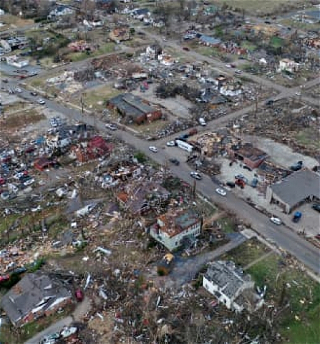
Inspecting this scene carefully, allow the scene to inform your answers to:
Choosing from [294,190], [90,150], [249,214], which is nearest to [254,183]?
[294,190]

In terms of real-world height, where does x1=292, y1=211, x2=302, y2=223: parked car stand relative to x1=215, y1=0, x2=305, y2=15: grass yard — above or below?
above

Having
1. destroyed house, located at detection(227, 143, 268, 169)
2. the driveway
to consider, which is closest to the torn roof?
the driveway

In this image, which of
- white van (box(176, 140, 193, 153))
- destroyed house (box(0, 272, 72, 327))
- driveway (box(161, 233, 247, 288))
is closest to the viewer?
destroyed house (box(0, 272, 72, 327))

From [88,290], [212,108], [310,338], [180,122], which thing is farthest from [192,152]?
[310,338]

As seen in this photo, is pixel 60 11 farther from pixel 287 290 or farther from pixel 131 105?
pixel 287 290

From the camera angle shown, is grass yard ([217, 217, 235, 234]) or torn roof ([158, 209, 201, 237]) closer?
torn roof ([158, 209, 201, 237])

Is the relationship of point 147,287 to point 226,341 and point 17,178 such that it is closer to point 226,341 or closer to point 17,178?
point 226,341

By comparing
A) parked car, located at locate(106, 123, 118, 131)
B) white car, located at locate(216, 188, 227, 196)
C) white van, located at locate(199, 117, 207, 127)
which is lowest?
parked car, located at locate(106, 123, 118, 131)

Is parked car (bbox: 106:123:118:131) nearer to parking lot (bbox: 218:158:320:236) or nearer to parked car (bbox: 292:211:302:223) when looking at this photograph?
parking lot (bbox: 218:158:320:236)
